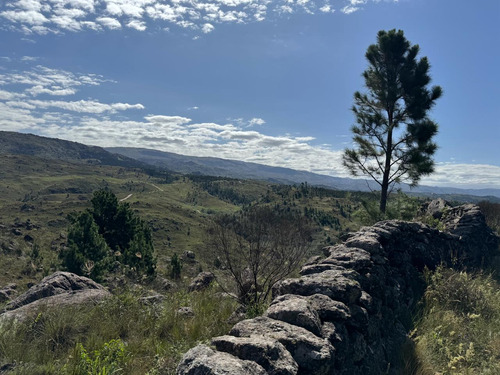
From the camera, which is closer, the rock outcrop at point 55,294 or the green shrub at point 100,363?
the green shrub at point 100,363

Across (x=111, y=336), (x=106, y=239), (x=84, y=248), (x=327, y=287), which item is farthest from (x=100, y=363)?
(x=106, y=239)

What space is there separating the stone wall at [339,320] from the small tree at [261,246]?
137 inches

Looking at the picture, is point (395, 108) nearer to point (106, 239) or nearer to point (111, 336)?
point (111, 336)

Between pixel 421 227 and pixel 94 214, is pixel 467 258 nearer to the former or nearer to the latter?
pixel 421 227

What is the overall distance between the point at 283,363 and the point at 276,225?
8562 millimetres

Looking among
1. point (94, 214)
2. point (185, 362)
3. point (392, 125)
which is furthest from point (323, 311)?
point (94, 214)

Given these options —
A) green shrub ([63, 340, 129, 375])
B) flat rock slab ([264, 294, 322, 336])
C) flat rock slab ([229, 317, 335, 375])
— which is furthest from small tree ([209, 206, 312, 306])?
flat rock slab ([229, 317, 335, 375])

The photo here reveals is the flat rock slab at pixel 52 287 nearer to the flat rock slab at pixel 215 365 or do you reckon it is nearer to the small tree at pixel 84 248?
the flat rock slab at pixel 215 365

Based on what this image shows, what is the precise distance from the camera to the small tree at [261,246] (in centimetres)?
1074

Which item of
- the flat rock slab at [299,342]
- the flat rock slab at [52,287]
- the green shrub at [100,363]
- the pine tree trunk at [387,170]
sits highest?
the pine tree trunk at [387,170]

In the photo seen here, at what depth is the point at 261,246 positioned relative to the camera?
1117 centimetres

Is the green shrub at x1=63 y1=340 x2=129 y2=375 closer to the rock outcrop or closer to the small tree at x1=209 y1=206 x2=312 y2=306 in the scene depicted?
the rock outcrop

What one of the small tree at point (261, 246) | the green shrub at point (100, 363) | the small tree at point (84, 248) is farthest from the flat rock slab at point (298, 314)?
the small tree at point (84, 248)

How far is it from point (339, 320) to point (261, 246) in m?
6.94
